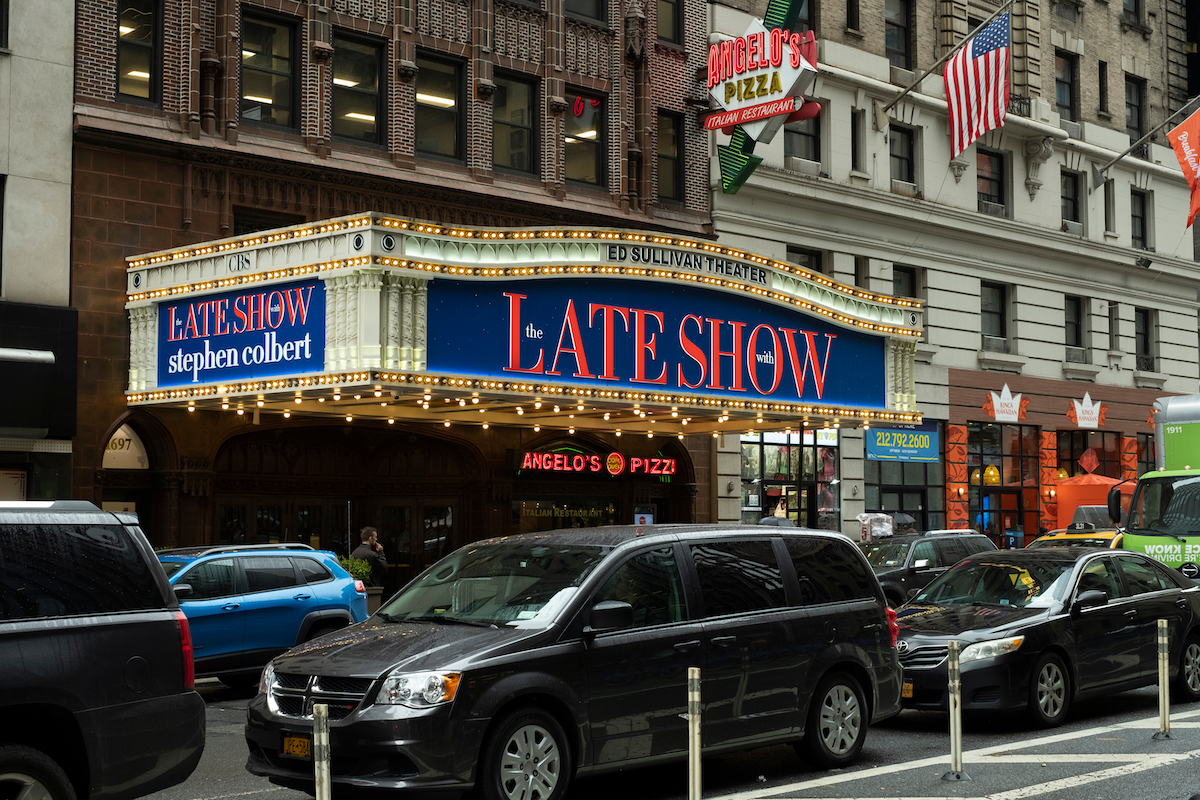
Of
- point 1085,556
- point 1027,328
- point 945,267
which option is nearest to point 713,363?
point 1085,556

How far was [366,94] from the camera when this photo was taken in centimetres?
2333

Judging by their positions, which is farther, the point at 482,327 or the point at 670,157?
the point at 670,157

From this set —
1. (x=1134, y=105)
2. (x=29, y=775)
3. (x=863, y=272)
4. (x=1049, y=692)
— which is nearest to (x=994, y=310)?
(x=863, y=272)

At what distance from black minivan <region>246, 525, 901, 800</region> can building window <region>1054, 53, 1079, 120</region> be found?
30233mm

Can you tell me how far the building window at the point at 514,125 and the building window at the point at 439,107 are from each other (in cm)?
76

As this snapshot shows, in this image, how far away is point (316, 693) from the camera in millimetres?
8422

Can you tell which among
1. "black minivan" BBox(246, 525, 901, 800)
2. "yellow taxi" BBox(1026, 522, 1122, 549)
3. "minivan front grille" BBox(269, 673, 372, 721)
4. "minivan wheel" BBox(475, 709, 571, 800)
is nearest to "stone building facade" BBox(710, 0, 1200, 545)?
"yellow taxi" BBox(1026, 522, 1122, 549)

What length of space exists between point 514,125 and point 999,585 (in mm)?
14993

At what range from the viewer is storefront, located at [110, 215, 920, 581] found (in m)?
17.7

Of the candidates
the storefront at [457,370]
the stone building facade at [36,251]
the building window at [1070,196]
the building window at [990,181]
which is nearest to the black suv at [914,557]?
the storefront at [457,370]

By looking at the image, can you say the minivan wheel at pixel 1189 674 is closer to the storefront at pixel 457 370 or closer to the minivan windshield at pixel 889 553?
the minivan windshield at pixel 889 553

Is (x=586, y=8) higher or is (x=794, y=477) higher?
(x=586, y=8)

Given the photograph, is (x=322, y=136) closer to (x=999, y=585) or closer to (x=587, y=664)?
(x=999, y=585)

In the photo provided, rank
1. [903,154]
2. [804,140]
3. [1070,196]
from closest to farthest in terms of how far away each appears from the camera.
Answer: [804,140], [903,154], [1070,196]
